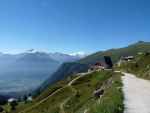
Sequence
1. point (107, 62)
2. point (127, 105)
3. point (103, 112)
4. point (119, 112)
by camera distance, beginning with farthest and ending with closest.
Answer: point (107, 62)
point (127, 105)
point (119, 112)
point (103, 112)

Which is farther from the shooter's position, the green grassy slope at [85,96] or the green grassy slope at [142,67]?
the green grassy slope at [142,67]

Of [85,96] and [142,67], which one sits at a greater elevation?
[142,67]

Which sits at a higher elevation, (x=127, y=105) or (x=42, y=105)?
(x=127, y=105)

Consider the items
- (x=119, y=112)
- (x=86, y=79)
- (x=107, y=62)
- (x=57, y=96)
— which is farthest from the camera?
(x=107, y=62)

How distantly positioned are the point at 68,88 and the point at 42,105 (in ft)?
39.8

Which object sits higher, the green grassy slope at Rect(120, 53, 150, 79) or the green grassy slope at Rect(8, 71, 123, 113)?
the green grassy slope at Rect(120, 53, 150, 79)

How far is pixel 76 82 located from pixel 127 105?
106 meters

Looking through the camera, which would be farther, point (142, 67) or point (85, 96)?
point (85, 96)

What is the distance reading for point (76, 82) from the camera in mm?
127938

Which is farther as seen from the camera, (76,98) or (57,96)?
(57,96)

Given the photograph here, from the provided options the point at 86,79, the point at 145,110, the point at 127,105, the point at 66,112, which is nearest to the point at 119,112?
the point at 145,110

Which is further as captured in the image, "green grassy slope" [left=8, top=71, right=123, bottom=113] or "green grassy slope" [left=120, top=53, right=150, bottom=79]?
"green grassy slope" [left=120, top=53, right=150, bottom=79]

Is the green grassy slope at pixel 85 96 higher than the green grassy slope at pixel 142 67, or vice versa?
the green grassy slope at pixel 142 67

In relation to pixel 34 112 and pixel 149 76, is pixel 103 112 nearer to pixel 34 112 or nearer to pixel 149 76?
pixel 149 76
